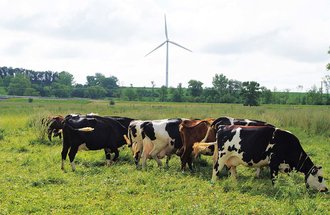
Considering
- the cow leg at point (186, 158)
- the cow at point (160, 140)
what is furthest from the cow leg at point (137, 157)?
the cow leg at point (186, 158)

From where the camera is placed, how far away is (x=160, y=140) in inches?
492

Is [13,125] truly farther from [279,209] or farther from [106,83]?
[106,83]

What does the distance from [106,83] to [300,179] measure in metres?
144

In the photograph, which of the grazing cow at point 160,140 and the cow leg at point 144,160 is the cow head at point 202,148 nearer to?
the grazing cow at point 160,140

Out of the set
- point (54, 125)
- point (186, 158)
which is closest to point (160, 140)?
point (186, 158)

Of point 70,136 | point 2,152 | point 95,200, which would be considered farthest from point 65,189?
point 2,152

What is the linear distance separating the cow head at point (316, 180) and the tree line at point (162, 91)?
201ft

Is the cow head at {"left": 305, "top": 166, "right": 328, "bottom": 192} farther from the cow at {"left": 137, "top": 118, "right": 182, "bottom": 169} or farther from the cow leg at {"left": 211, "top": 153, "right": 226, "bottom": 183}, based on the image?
the cow at {"left": 137, "top": 118, "right": 182, "bottom": 169}

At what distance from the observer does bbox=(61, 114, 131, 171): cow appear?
12.6m

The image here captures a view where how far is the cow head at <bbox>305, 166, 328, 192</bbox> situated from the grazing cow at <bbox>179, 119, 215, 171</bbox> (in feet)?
10.9

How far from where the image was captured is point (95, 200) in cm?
845

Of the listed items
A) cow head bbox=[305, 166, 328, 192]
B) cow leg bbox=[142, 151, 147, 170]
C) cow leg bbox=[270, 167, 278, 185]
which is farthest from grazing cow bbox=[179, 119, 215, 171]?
cow head bbox=[305, 166, 328, 192]

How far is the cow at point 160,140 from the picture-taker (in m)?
12.5

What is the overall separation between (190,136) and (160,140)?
3.40ft
